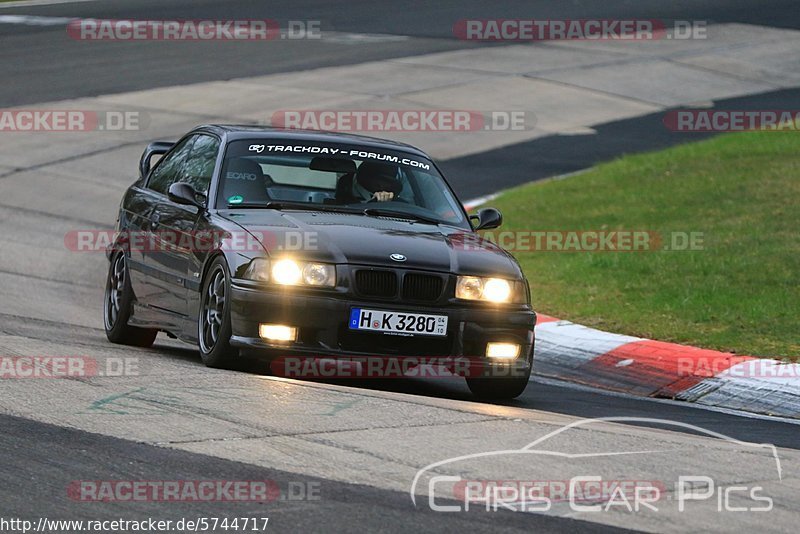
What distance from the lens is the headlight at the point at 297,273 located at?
26.7 feet

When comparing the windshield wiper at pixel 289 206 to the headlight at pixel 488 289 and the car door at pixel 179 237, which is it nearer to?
the car door at pixel 179 237

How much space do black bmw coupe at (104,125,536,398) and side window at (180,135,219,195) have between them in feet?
0.05

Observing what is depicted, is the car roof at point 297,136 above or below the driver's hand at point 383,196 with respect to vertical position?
above

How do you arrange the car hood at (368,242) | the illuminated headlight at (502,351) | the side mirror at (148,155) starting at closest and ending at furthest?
the car hood at (368,242) < the illuminated headlight at (502,351) < the side mirror at (148,155)

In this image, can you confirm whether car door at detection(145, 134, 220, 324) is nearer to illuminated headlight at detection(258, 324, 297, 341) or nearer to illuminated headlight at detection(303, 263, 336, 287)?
illuminated headlight at detection(258, 324, 297, 341)

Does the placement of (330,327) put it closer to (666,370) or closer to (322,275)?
(322,275)

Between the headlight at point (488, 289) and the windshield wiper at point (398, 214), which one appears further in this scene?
the windshield wiper at point (398, 214)

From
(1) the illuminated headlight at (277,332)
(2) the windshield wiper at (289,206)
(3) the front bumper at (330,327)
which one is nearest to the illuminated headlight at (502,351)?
(3) the front bumper at (330,327)

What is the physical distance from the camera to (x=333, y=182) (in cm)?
936

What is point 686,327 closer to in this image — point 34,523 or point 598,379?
point 598,379

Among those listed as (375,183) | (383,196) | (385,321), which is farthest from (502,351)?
(375,183)

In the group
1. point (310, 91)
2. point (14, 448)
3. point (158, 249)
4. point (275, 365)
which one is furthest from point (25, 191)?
point (14, 448)

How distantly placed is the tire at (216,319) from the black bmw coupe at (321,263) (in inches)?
0.4

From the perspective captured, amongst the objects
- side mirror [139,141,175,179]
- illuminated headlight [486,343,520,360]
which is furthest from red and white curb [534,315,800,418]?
side mirror [139,141,175,179]
